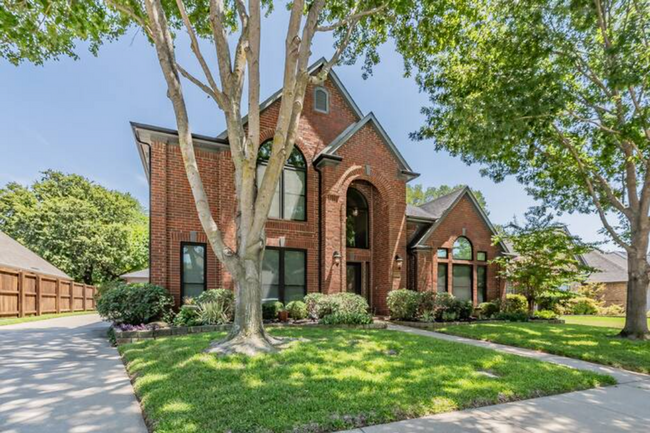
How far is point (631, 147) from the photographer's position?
997cm

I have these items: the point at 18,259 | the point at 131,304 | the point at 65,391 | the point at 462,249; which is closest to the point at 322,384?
the point at 65,391

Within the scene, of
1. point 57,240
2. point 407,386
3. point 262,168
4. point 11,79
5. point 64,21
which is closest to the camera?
point 407,386

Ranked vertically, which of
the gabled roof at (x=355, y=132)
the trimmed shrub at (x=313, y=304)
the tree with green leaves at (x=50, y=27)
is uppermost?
the tree with green leaves at (x=50, y=27)

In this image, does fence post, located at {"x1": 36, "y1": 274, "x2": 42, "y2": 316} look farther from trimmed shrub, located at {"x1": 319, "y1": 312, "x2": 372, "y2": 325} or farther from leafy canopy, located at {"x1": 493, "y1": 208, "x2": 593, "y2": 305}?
leafy canopy, located at {"x1": 493, "y1": 208, "x2": 593, "y2": 305}

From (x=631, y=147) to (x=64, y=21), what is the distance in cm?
1564

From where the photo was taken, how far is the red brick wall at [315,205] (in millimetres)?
10781

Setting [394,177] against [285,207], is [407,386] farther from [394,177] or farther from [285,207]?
[394,177]

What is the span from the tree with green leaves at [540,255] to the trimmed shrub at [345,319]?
8170 millimetres

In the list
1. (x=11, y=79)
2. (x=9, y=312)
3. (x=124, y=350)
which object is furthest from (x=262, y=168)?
(x=11, y=79)

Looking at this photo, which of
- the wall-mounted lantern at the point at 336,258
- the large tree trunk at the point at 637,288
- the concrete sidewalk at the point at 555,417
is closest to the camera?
the concrete sidewalk at the point at 555,417

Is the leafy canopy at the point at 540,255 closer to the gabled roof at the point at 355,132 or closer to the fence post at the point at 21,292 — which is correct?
the gabled roof at the point at 355,132

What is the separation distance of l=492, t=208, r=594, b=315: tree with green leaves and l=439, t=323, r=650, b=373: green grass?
4.01 m

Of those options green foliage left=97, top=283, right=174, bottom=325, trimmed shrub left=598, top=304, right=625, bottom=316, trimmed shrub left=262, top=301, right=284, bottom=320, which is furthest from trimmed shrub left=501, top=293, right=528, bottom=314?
green foliage left=97, top=283, right=174, bottom=325

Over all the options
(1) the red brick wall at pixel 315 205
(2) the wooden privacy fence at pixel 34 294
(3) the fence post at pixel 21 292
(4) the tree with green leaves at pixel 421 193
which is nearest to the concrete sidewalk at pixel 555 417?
(1) the red brick wall at pixel 315 205
